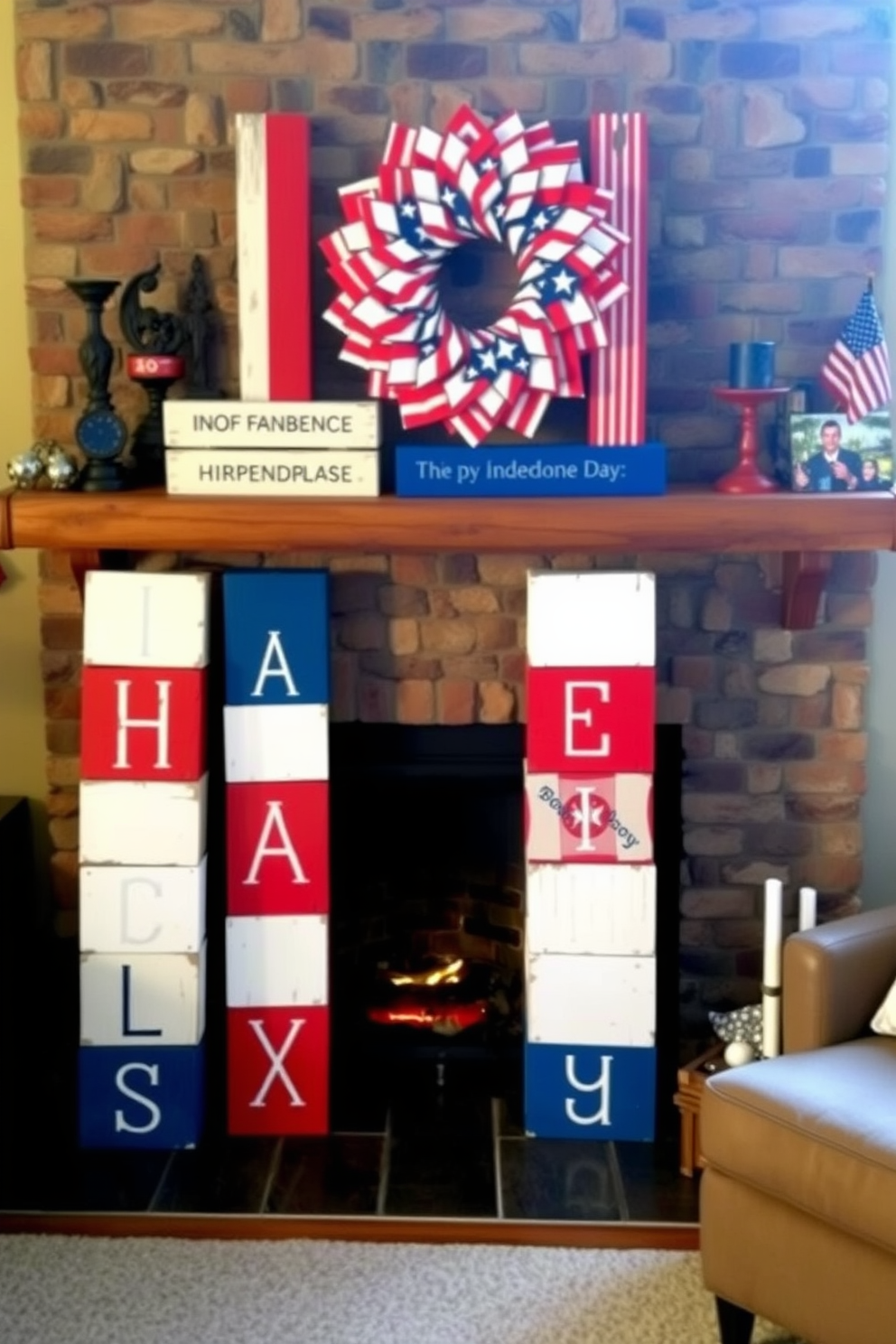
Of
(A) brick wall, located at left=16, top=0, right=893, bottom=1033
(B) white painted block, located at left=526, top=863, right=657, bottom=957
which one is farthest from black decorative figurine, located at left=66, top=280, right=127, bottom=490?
(B) white painted block, located at left=526, top=863, right=657, bottom=957

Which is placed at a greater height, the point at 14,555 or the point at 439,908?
the point at 14,555

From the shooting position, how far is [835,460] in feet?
9.61

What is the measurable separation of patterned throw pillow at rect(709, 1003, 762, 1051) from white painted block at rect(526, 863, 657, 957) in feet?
0.66

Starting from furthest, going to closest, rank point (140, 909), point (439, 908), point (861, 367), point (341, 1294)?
point (439, 908) < point (140, 909) < point (861, 367) < point (341, 1294)

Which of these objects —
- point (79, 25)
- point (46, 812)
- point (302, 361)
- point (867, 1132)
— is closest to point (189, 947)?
point (46, 812)

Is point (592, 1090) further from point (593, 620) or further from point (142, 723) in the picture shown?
point (142, 723)

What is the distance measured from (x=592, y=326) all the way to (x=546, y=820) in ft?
2.86

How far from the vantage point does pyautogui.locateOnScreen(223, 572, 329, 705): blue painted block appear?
308 centimetres

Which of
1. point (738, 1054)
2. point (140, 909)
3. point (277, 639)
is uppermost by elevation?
point (277, 639)

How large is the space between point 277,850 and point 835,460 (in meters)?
1.21

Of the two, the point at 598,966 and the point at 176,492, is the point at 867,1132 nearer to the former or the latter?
the point at 598,966

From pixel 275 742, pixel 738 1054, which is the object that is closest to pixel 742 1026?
pixel 738 1054

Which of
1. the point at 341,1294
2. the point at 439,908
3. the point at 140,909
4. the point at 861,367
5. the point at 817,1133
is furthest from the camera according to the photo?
the point at 439,908

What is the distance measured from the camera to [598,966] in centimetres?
310
